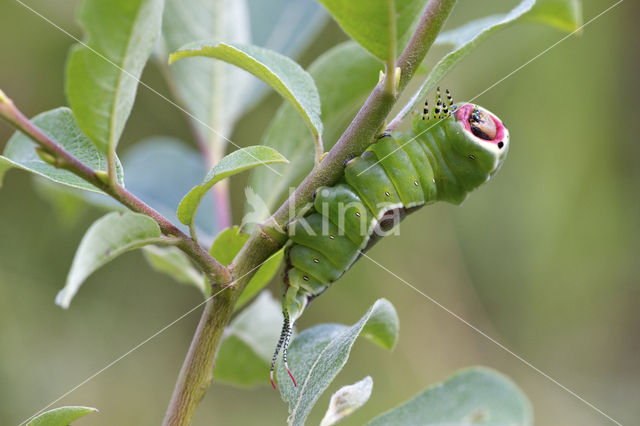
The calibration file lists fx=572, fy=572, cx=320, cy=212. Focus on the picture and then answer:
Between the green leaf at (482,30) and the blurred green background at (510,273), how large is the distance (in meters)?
3.16

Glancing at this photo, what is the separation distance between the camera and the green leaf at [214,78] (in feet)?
6.91

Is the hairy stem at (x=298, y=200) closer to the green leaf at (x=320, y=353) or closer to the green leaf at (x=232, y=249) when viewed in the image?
the green leaf at (x=232, y=249)

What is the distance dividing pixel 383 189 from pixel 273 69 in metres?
0.53

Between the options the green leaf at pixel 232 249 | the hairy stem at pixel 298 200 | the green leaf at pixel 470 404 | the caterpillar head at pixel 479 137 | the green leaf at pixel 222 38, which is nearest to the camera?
Result: the green leaf at pixel 470 404

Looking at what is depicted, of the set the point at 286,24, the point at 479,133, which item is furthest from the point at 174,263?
the point at 286,24

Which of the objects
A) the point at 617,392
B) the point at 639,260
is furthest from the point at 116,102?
the point at 617,392

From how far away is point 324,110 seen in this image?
1789mm

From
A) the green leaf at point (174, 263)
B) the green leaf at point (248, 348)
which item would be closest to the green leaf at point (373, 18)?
the green leaf at point (174, 263)

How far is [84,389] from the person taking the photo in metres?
4.28

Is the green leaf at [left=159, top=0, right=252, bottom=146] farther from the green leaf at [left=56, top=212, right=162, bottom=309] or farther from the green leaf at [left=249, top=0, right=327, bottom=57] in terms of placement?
the green leaf at [left=56, top=212, right=162, bottom=309]

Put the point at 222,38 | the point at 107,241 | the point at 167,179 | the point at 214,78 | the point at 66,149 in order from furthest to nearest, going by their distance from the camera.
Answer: the point at 167,179, the point at 214,78, the point at 222,38, the point at 66,149, the point at 107,241

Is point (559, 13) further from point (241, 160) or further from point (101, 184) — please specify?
point (101, 184)

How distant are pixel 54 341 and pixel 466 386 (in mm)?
3860

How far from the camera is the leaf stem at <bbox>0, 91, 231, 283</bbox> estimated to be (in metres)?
0.94
